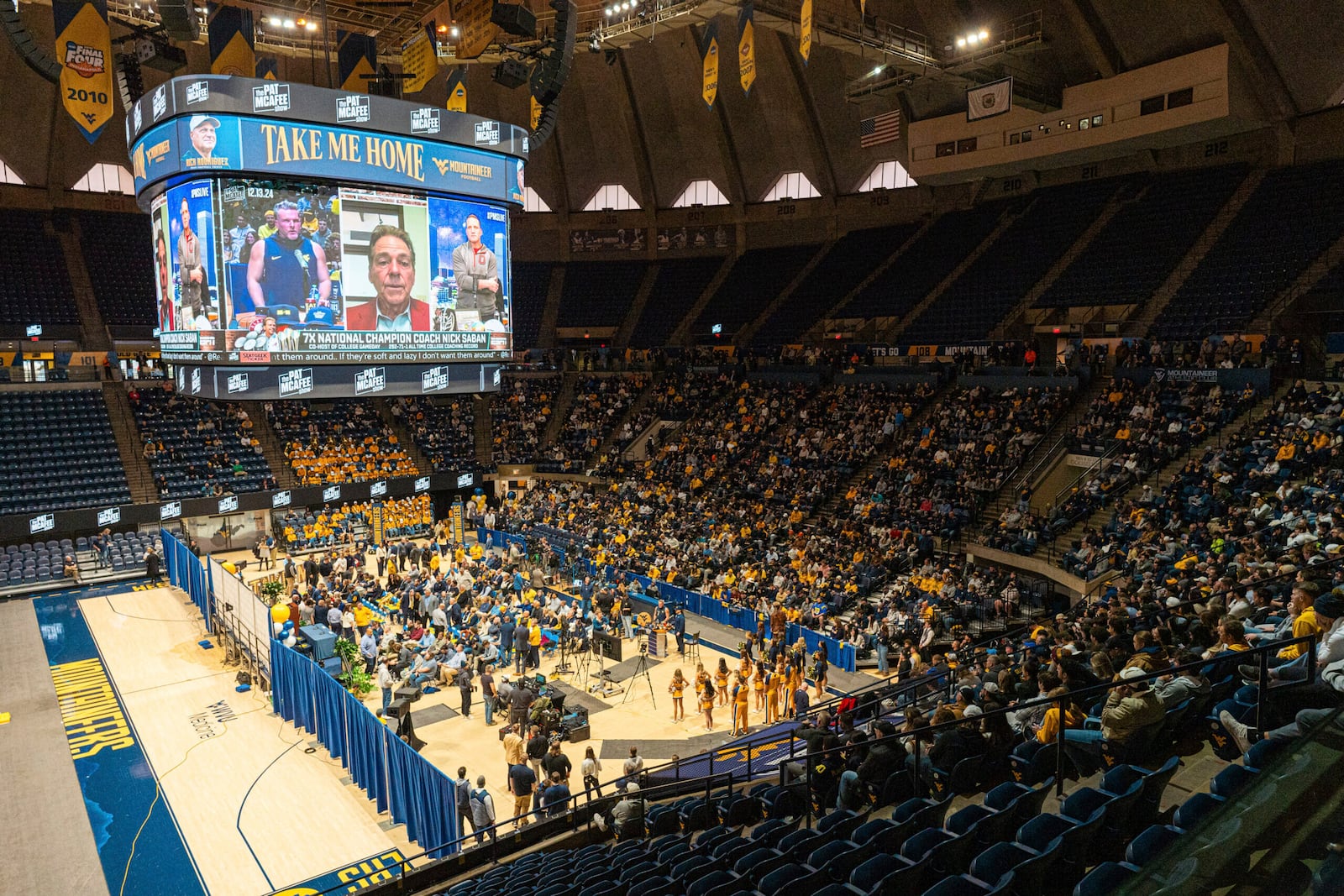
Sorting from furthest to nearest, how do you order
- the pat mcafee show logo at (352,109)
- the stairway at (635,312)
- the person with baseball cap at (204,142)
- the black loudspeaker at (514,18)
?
1. the stairway at (635,312)
2. the black loudspeaker at (514,18)
3. the pat mcafee show logo at (352,109)
4. the person with baseball cap at (204,142)

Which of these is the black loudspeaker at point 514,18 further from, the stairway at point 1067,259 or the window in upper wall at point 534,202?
the window in upper wall at point 534,202

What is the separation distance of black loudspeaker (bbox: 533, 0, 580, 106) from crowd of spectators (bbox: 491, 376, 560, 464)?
23988 millimetres

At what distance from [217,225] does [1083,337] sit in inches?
1154

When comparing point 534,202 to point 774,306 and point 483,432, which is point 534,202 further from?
point 774,306

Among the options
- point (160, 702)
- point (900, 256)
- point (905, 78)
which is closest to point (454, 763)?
point (160, 702)

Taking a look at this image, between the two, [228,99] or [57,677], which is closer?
[228,99]

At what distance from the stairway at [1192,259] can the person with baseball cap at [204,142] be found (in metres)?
28.5

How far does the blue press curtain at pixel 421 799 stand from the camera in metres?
12.9

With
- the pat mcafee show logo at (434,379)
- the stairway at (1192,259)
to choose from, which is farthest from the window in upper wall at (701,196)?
the pat mcafee show logo at (434,379)

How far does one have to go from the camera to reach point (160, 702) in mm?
19422

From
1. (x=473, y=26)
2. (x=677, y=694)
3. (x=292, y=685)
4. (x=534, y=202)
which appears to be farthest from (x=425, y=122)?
(x=534, y=202)

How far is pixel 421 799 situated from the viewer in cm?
1352

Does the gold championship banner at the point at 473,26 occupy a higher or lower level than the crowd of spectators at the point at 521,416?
higher

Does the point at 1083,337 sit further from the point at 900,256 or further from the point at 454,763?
the point at 454,763
